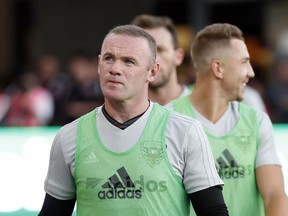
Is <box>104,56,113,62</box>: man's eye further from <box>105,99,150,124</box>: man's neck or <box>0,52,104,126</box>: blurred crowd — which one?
<box>0,52,104,126</box>: blurred crowd

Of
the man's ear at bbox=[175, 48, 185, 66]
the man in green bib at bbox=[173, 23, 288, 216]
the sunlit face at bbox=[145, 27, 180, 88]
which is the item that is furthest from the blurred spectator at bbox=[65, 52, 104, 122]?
the man in green bib at bbox=[173, 23, 288, 216]

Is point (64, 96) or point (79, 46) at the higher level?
point (79, 46)

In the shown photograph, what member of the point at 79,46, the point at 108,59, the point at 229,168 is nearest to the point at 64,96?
the point at 79,46

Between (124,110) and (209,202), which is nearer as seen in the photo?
(209,202)

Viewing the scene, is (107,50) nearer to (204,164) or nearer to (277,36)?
(204,164)

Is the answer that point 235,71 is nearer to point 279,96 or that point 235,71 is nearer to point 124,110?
point 124,110

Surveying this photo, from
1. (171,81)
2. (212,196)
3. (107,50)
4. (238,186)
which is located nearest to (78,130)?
(107,50)

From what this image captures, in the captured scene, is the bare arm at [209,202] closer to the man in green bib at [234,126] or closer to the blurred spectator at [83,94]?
the man in green bib at [234,126]

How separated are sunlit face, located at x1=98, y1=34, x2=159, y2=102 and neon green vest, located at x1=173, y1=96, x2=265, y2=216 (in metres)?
1.21

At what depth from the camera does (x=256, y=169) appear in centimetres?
664

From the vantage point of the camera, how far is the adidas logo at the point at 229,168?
662cm

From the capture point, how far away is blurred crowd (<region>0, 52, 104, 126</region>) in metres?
15.0

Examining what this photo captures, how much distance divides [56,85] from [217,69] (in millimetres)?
9641

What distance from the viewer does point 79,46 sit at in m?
21.2
